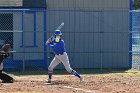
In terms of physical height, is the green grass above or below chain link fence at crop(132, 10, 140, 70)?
below

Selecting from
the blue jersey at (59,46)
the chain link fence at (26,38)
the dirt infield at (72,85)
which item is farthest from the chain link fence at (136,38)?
the blue jersey at (59,46)

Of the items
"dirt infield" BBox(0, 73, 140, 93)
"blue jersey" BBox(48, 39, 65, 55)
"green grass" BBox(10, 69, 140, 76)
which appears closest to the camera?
"dirt infield" BBox(0, 73, 140, 93)

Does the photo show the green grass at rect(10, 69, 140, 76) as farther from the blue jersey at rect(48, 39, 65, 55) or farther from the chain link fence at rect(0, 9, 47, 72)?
the blue jersey at rect(48, 39, 65, 55)

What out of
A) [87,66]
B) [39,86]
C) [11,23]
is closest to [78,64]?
[87,66]

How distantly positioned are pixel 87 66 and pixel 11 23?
4.49m

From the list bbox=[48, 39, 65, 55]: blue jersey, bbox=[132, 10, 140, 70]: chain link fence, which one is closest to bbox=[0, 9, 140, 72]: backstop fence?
bbox=[132, 10, 140, 70]: chain link fence

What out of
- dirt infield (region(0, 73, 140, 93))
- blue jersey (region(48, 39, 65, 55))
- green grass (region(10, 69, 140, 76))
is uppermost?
blue jersey (region(48, 39, 65, 55))

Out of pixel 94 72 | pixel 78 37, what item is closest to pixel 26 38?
pixel 78 37

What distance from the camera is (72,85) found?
17.1 meters

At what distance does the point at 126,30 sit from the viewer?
83.7 ft

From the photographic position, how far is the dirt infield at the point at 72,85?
15.5 meters

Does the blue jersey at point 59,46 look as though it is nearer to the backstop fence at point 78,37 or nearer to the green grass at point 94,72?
the green grass at point 94,72

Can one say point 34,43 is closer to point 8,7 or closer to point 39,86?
point 8,7

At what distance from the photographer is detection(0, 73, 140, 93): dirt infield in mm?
15531
